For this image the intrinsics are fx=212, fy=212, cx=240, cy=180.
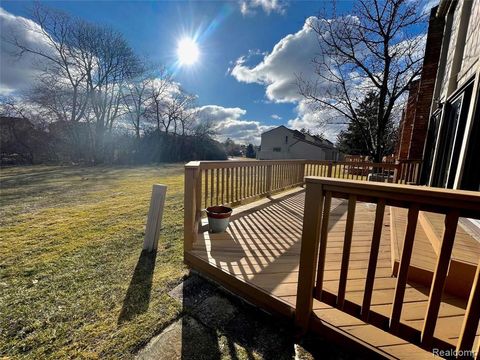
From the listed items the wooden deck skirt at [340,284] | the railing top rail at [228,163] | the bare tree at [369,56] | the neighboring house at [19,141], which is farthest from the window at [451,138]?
the neighboring house at [19,141]

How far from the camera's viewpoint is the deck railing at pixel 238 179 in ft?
8.77

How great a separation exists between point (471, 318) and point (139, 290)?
2.59 m

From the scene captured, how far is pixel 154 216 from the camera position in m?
3.21

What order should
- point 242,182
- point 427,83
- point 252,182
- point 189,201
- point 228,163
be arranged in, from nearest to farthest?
point 189,201, point 228,163, point 242,182, point 252,182, point 427,83

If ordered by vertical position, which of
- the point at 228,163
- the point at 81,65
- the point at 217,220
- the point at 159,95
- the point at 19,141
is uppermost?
the point at 81,65

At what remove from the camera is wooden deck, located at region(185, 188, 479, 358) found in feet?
4.75

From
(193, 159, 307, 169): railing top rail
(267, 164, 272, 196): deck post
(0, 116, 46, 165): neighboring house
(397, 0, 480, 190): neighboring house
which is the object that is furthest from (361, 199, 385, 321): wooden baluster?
(0, 116, 46, 165): neighboring house

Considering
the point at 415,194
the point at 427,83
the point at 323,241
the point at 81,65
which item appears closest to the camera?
the point at 415,194

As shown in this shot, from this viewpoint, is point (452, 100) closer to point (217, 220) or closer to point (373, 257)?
point (373, 257)

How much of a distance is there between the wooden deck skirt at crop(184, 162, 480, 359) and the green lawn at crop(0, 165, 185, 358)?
70 cm

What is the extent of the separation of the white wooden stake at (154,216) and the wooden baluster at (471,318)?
3.12m

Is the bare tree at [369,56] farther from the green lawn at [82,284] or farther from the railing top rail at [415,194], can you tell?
the green lawn at [82,284]

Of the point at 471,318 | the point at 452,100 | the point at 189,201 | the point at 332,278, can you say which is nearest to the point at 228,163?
the point at 189,201

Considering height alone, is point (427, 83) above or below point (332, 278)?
above
